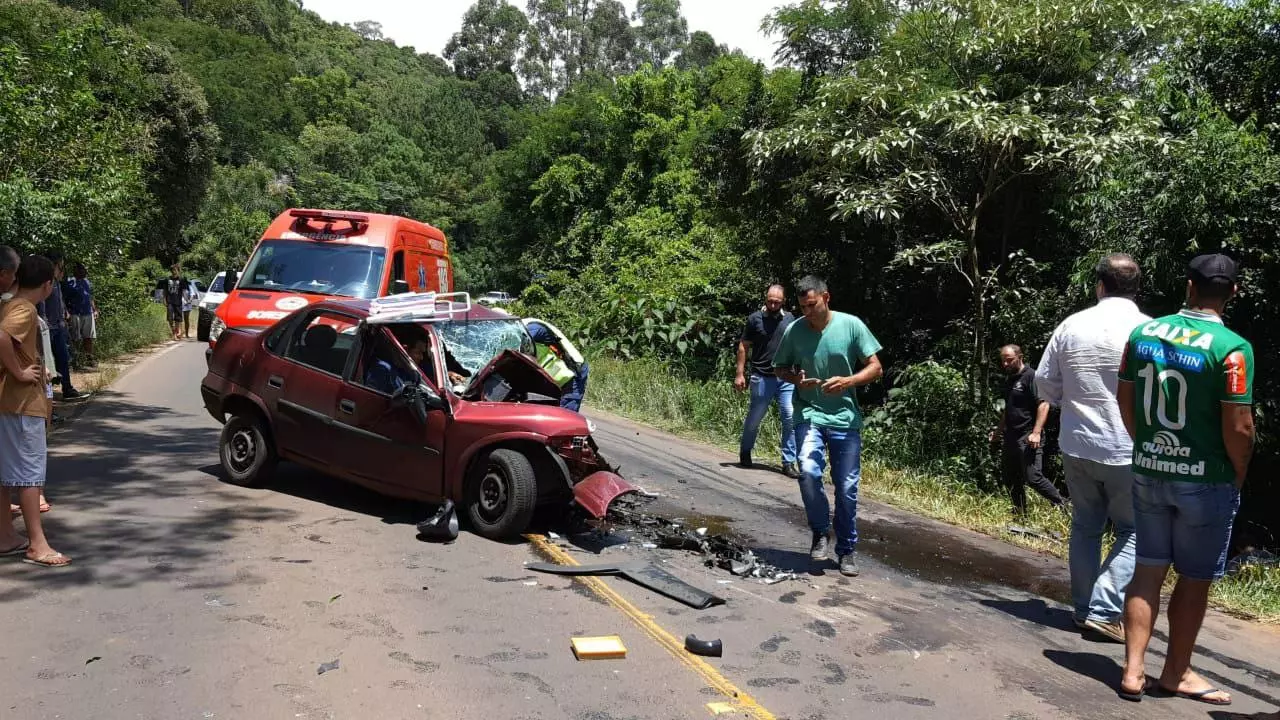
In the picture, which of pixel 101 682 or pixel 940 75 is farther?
pixel 940 75

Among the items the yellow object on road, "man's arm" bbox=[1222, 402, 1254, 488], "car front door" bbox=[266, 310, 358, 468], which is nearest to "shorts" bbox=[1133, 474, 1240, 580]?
"man's arm" bbox=[1222, 402, 1254, 488]

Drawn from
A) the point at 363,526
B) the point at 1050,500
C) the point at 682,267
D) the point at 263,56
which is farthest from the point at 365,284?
the point at 263,56

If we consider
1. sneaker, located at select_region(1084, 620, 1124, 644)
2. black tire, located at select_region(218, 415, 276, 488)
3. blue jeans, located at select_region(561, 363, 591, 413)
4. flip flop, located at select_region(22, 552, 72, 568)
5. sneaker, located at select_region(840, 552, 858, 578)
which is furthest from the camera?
blue jeans, located at select_region(561, 363, 591, 413)

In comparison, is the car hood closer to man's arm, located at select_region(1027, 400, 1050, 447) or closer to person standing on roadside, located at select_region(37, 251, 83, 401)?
man's arm, located at select_region(1027, 400, 1050, 447)

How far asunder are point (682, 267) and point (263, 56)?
73955 millimetres

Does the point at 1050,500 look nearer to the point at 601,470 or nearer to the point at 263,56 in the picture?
the point at 601,470

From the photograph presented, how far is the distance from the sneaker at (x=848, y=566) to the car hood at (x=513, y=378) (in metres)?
2.52

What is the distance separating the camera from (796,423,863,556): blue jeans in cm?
635

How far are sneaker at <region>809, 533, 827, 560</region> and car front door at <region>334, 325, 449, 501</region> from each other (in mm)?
2608

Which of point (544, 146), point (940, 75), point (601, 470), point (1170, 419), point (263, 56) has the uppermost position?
point (263, 56)

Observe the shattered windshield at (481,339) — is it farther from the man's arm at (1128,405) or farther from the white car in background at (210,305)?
the white car in background at (210,305)

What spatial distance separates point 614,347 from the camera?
2056cm

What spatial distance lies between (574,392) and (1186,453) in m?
5.22

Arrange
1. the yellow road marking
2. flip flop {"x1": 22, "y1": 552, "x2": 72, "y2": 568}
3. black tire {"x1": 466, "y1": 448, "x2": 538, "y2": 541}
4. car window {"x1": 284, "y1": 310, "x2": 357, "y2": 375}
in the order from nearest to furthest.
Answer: the yellow road marking → flip flop {"x1": 22, "y1": 552, "x2": 72, "y2": 568} → black tire {"x1": 466, "y1": 448, "x2": 538, "y2": 541} → car window {"x1": 284, "y1": 310, "x2": 357, "y2": 375}
